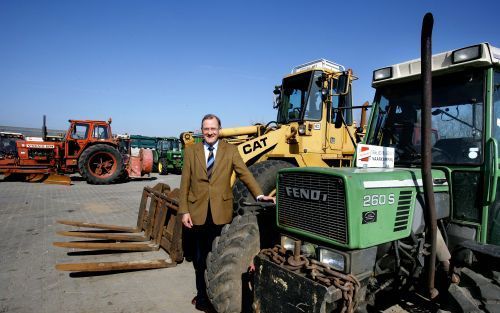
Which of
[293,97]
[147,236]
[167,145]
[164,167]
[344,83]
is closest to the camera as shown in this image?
[344,83]

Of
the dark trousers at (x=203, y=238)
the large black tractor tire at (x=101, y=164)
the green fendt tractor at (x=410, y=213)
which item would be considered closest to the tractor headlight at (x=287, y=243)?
the green fendt tractor at (x=410, y=213)

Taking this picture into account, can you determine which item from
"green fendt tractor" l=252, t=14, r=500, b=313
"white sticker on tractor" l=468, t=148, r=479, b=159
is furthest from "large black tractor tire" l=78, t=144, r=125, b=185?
"white sticker on tractor" l=468, t=148, r=479, b=159

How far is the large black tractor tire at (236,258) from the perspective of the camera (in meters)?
2.86

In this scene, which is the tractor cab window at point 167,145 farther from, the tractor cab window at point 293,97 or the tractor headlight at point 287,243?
the tractor headlight at point 287,243

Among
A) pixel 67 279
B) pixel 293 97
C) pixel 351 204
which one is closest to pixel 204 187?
pixel 351 204

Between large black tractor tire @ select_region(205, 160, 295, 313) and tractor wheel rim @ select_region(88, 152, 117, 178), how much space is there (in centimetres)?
1228

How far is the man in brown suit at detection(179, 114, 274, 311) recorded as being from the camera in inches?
130

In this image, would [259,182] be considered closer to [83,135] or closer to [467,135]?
[467,135]

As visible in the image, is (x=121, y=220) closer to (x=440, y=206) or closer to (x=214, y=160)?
(x=214, y=160)

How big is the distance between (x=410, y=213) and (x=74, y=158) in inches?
570

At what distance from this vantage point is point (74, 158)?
1386cm

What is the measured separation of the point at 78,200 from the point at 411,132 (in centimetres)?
942

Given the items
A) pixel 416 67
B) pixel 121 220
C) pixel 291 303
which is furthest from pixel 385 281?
pixel 121 220

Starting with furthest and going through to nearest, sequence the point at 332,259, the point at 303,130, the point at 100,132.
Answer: the point at 100,132
the point at 303,130
the point at 332,259
